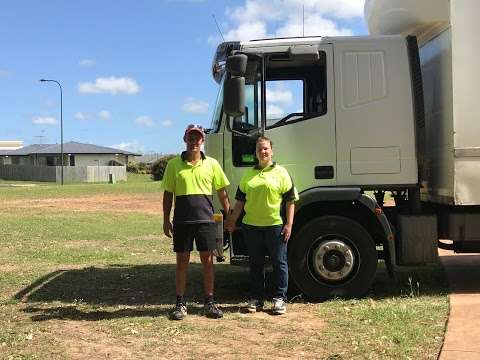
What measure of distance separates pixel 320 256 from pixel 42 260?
5.64 metres

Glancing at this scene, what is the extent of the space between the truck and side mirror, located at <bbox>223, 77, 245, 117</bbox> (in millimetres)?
347

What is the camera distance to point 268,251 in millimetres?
6660

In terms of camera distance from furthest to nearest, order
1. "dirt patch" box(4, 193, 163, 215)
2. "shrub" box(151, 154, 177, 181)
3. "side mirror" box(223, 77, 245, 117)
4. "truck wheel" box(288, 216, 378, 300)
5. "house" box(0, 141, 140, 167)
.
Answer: "house" box(0, 141, 140, 167) → "shrub" box(151, 154, 177, 181) → "dirt patch" box(4, 193, 163, 215) → "truck wheel" box(288, 216, 378, 300) → "side mirror" box(223, 77, 245, 117)

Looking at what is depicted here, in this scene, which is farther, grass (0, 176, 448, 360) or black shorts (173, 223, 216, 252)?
black shorts (173, 223, 216, 252)

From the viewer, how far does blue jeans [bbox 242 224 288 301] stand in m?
6.56

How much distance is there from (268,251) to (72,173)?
59087 mm

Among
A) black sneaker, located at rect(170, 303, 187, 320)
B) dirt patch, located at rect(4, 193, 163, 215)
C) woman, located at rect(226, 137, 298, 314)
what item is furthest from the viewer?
dirt patch, located at rect(4, 193, 163, 215)

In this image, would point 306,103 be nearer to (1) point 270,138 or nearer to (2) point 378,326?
(1) point 270,138

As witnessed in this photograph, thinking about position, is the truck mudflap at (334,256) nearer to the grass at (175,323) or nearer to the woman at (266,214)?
the grass at (175,323)

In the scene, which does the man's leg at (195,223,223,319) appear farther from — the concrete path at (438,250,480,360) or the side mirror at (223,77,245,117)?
the concrete path at (438,250,480,360)

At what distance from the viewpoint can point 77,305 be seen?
23.7 feet

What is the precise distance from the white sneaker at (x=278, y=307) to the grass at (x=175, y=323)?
0.32 feet

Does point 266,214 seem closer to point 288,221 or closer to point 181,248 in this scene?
point 288,221

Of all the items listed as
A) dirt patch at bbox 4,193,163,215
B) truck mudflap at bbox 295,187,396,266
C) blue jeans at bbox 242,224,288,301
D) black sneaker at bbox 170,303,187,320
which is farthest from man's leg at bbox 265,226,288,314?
dirt patch at bbox 4,193,163,215
